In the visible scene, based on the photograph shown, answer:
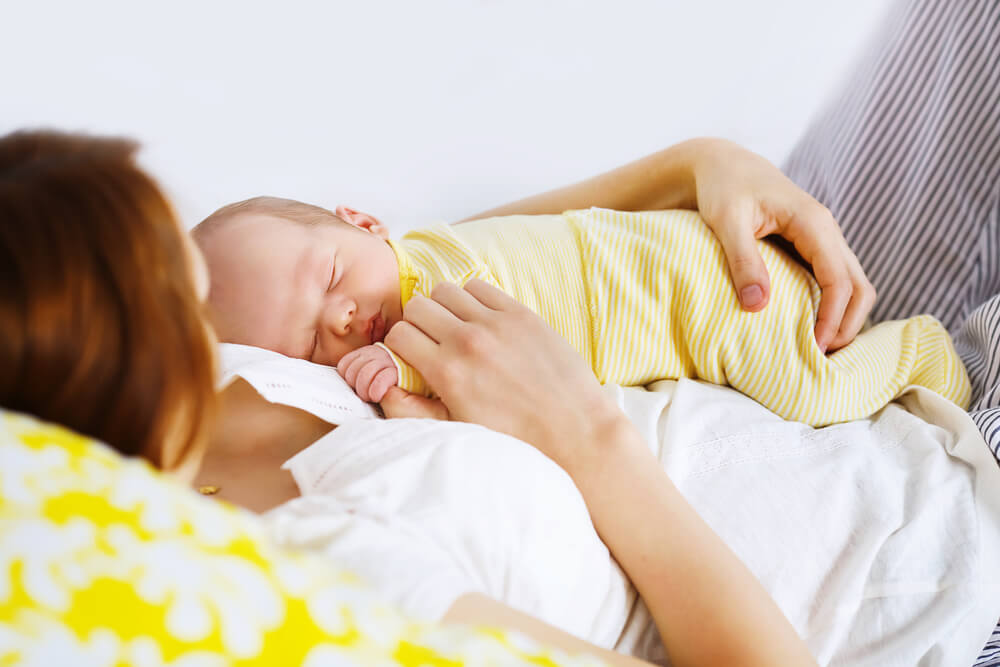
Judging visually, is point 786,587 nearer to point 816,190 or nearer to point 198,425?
point 198,425

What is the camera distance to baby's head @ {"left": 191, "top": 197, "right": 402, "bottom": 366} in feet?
3.58

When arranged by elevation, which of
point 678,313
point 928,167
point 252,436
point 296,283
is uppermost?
point 928,167

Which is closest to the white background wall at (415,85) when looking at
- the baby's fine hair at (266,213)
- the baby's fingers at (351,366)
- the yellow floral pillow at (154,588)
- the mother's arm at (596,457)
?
the baby's fine hair at (266,213)

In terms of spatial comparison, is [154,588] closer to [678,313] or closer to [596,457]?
[596,457]

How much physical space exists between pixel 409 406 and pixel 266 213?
39cm

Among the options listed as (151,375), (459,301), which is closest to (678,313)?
(459,301)

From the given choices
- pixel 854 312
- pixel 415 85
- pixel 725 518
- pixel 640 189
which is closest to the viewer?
pixel 725 518

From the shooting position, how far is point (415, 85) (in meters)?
1.74

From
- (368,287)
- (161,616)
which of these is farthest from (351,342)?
(161,616)

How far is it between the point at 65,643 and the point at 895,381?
1.08 m

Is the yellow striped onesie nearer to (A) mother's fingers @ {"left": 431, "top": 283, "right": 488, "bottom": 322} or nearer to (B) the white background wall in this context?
(A) mother's fingers @ {"left": 431, "top": 283, "right": 488, "bottom": 322}

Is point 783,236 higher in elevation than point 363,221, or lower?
higher

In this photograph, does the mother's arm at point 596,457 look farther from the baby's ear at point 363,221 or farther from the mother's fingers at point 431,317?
the baby's ear at point 363,221

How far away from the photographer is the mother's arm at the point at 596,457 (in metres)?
0.72
